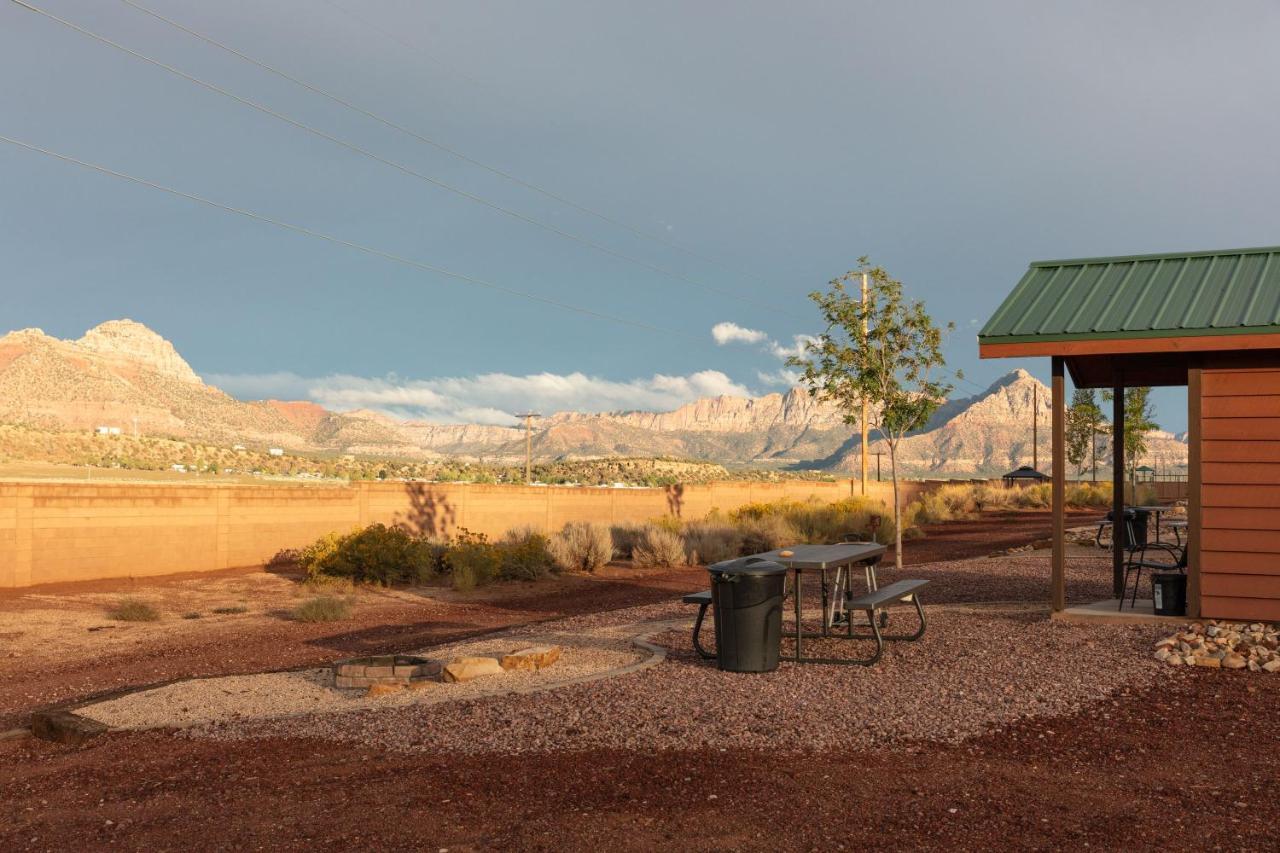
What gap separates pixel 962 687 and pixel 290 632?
9849mm

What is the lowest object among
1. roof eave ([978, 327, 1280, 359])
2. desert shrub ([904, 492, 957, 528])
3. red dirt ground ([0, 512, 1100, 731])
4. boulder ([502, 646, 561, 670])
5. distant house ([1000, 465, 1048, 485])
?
red dirt ground ([0, 512, 1100, 731])

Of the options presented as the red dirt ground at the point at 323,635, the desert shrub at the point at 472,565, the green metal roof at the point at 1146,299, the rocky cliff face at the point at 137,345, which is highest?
the rocky cliff face at the point at 137,345

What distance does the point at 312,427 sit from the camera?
139750mm

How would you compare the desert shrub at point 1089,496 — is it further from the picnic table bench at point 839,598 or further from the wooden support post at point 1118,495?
the picnic table bench at point 839,598

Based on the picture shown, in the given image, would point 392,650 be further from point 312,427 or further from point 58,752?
point 312,427

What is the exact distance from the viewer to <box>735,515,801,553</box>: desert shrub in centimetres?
2692

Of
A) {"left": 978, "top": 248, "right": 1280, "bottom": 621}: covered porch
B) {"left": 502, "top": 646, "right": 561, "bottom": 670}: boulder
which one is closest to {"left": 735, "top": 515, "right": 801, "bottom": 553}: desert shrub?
{"left": 978, "top": 248, "right": 1280, "bottom": 621}: covered porch

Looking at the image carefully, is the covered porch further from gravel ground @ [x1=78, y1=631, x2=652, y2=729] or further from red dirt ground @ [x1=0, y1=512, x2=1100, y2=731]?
red dirt ground @ [x1=0, y1=512, x2=1100, y2=731]

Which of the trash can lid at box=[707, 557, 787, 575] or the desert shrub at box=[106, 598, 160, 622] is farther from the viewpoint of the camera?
the desert shrub at box=[106, 598, 160, 622]

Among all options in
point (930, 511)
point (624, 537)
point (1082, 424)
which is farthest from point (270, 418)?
point (624, 537)

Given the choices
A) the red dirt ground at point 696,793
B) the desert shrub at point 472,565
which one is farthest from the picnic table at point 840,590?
the desert shrub at point 472,565

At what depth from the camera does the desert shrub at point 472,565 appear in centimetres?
2034

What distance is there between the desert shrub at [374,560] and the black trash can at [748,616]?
1320cm

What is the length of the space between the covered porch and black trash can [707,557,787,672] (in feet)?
11.7
